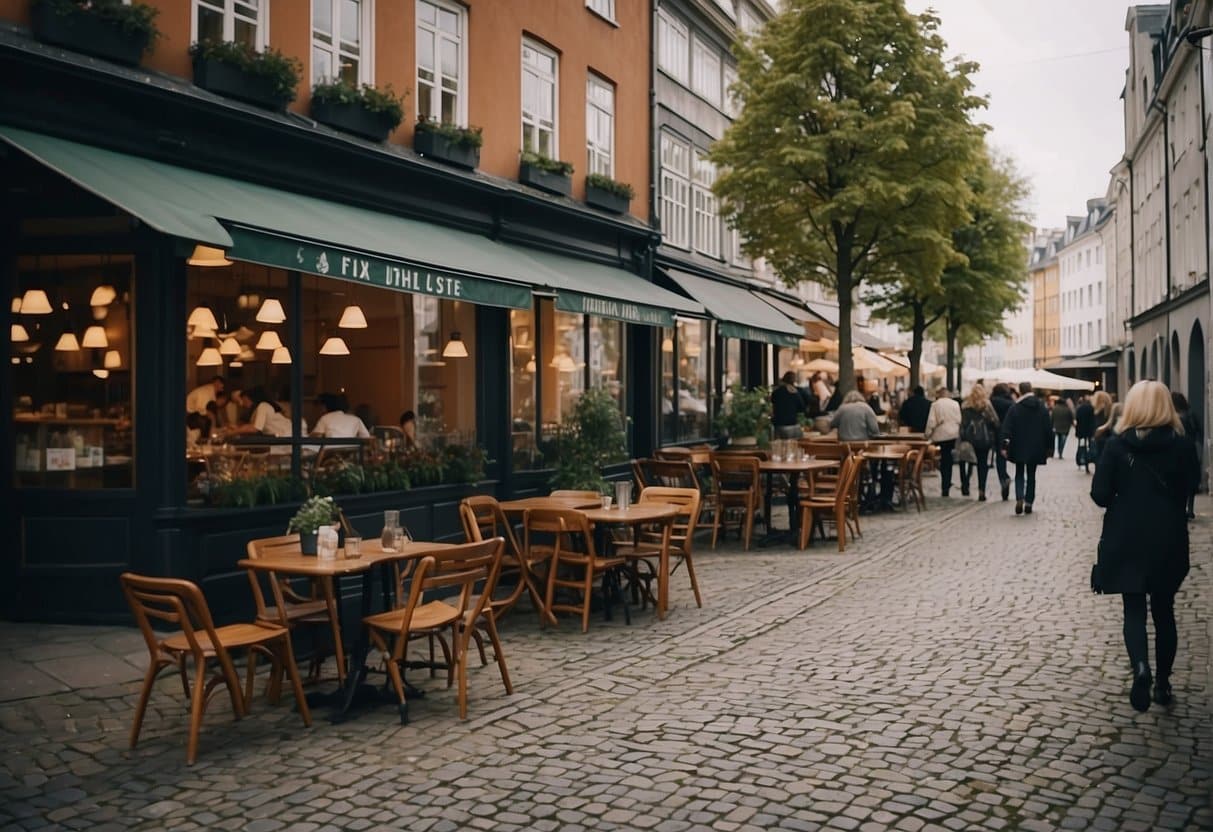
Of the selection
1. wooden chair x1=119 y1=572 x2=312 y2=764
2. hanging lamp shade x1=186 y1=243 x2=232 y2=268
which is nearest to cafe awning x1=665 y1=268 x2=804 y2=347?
hanging lamp shade x1=186 y1=243 x2=232 y2=268

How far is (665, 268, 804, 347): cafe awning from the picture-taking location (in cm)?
1817

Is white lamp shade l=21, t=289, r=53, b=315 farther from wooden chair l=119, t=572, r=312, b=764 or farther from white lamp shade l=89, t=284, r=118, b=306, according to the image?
wooden chair l=119, t=572, r=312, b=764

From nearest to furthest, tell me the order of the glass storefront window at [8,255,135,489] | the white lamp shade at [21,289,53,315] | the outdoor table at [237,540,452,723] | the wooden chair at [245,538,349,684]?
the outdoor table at [237,540,452,723], the wooden chair at [245,538,349,684], the glass storefront window at [8,255,135,489], the white lamp shade at [21,289,53,315]

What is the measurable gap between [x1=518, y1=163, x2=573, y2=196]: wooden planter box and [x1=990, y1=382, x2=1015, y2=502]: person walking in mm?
8786

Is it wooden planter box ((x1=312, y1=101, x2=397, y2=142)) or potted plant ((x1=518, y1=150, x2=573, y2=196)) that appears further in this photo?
potted plant ((x1=518, y1=150, x2=573, y2=196))

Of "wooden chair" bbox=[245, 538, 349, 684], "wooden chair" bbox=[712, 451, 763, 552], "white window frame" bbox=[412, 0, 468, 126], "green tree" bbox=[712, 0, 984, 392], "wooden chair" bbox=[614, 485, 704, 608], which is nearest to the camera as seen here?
"wooden chair" bbox=[245, 538, 349, 684]

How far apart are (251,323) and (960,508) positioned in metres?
12.2

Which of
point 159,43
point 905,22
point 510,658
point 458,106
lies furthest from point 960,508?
point 159,43

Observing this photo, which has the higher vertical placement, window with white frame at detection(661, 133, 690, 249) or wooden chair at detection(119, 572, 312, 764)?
window with white frame at detection(661, 133, 690, 249)

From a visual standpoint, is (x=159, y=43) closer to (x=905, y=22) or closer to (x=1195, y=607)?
(x=1195, y=607)

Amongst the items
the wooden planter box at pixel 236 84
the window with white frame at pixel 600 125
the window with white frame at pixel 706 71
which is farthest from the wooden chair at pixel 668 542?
the window with white frame at pixel 706 71

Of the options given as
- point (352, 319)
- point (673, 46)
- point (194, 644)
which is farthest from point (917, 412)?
point (194, 644)

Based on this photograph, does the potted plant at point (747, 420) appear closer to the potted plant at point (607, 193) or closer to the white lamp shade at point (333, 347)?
the potted plant at point (607, 193)

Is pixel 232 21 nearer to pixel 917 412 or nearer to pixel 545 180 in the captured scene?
pixel 545 180
